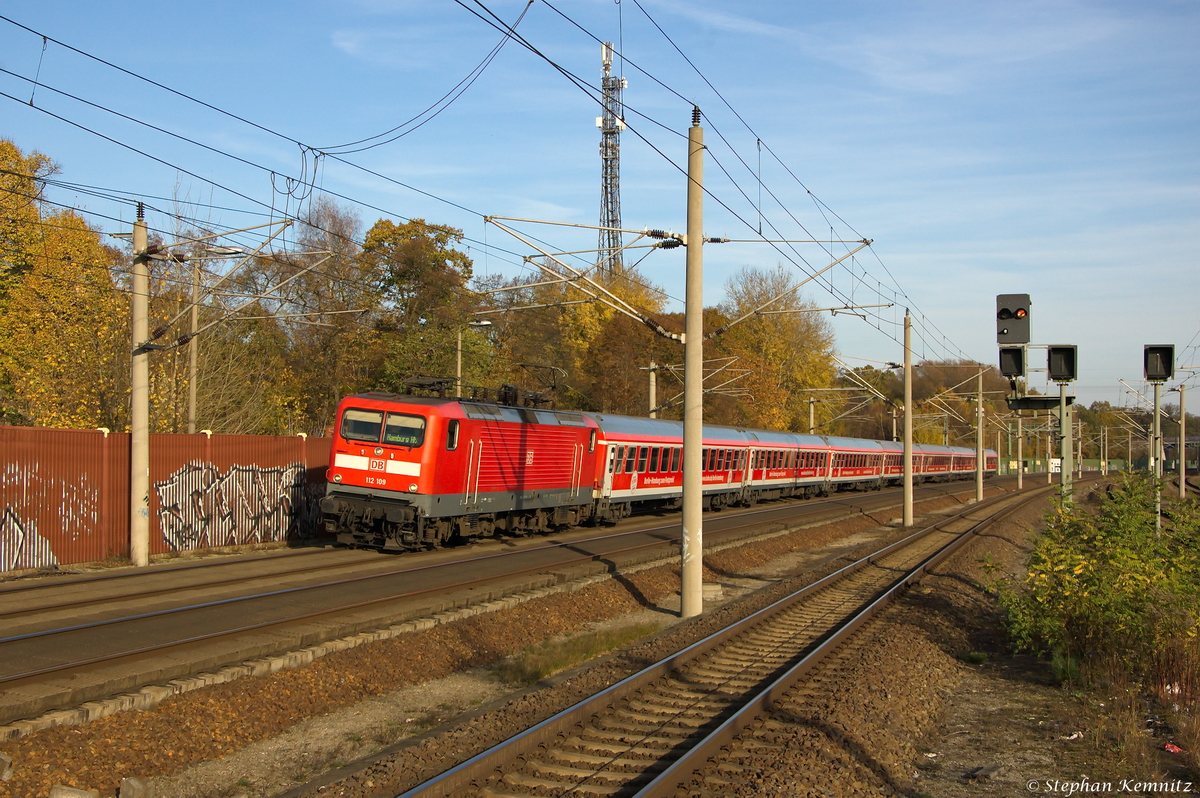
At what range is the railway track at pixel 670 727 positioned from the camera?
6340mm

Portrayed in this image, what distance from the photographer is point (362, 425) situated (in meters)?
18.7

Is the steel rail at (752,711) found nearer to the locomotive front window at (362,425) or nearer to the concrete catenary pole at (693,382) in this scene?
the concrete catenary pole at (693,382)

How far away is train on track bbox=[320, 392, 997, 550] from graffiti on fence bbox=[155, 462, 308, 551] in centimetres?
299

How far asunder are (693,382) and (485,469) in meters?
7.56

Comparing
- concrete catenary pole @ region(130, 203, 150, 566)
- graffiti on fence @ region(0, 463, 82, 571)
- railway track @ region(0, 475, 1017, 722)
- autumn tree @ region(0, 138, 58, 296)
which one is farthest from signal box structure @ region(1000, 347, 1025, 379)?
autumn tree @ region(0, 138, 58, 296)

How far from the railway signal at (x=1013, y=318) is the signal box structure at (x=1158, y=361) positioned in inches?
160

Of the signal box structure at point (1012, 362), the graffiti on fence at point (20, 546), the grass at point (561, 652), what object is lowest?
the grass at point (561, 652)

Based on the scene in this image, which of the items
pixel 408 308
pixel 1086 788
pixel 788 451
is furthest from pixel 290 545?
pixel 788 451

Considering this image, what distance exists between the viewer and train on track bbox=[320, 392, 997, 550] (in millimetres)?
18266

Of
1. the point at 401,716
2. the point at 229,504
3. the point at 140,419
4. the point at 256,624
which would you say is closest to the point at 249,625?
the point at 256,624

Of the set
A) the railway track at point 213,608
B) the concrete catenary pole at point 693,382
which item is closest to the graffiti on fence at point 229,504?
the railway track at point 213,608

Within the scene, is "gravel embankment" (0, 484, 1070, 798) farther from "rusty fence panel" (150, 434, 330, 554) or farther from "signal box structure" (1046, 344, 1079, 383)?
"rusty fence panel" (150, 434, 330, 554)

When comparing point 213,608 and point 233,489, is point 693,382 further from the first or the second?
point 233,489

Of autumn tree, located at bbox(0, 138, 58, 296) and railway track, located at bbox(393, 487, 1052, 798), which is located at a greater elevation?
autumn tree, located at bbox(0, 138, 58, 296)
